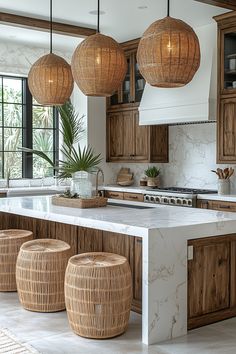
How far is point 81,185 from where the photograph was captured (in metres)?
4.84

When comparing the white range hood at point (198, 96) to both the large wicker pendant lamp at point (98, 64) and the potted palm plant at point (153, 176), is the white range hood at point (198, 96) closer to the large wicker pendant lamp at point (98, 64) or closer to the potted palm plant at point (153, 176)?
the potted palm plant at point (153, 176)

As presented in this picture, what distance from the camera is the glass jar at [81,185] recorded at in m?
4.82

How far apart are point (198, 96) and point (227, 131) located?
2.05 ft

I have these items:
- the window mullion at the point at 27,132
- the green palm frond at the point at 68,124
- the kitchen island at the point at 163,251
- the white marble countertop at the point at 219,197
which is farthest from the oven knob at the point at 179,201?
the window mullion at the point at 27,132

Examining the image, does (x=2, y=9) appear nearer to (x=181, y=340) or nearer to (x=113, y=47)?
(x=113, y=47)

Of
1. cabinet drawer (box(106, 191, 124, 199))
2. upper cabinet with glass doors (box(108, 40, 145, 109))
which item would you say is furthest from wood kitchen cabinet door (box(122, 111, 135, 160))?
cabinet drawer (box(106, 191, 124, 199))

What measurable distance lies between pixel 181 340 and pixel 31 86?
8.14 ft

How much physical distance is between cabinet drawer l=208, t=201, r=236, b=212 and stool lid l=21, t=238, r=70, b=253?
2382 millimetres

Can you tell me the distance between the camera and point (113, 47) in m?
3.79

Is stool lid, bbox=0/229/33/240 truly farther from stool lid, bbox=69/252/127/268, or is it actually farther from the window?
the window

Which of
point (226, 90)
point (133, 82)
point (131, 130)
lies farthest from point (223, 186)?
point (133, 82)

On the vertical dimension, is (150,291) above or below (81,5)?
below

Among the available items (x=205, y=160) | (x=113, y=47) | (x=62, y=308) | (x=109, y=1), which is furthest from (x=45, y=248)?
(x=205, y=160)

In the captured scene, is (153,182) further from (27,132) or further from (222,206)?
(27,132)
